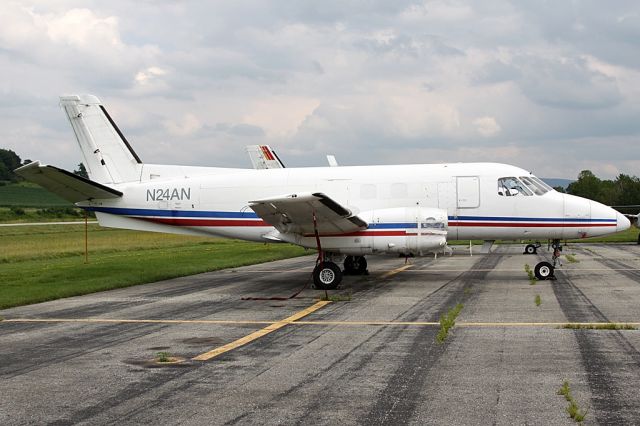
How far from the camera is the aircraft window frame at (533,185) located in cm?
2016

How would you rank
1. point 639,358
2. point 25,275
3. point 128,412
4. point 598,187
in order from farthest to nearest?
point 598,187 → point 25,275 → point 639,358 → point 128,412

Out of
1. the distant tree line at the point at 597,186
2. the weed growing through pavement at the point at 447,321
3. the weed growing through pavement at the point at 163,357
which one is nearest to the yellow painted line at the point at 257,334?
the weed growing through pavement at the point at 163,357

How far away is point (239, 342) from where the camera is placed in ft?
36.3

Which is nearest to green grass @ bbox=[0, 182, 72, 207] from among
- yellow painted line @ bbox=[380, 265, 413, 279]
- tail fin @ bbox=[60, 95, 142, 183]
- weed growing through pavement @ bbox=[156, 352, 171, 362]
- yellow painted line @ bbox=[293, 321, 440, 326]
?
tail fin @ bbox=[60, 95, 142, 183]

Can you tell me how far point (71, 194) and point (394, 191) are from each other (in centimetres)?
966

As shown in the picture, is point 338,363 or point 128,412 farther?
point 338,363

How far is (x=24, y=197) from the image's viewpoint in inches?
4210

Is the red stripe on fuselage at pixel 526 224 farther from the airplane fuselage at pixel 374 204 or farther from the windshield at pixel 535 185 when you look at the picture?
the windshield at pixel 535 185

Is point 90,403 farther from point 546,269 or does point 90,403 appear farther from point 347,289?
point 546,269

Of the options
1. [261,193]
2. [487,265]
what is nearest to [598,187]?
[487,265]

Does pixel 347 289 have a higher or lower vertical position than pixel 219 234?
lower

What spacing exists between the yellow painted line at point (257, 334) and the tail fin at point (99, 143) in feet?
31.8

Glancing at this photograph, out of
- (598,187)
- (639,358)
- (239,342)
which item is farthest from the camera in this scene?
(598,187)

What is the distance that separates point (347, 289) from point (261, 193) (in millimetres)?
4323
